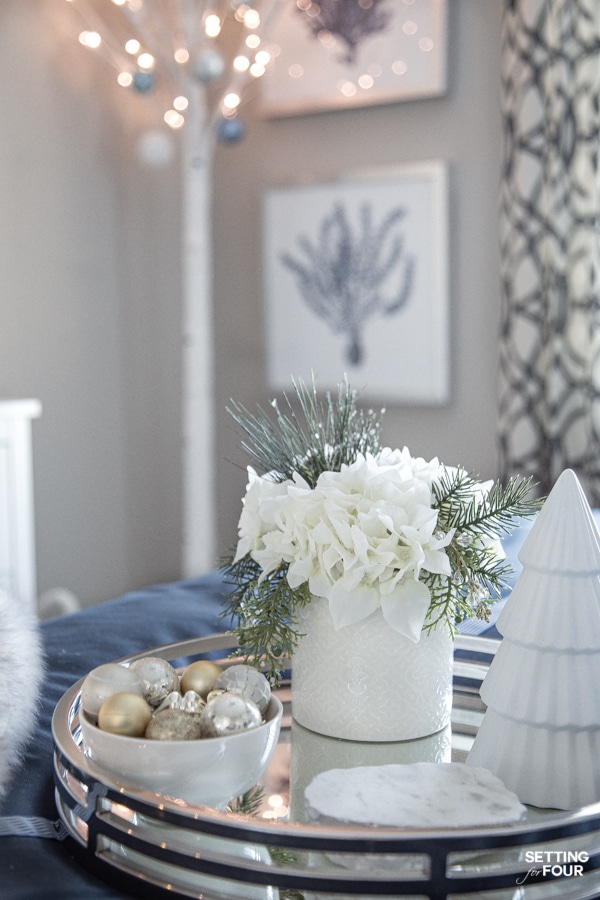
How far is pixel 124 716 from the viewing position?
625 millimetres

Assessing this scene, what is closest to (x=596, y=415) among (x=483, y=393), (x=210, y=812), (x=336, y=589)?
(x=483, y=393)

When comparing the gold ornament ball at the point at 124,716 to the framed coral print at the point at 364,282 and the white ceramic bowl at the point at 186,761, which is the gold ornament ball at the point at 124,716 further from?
the framed coral print at the point at 364,282

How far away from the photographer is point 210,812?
22.1 inches

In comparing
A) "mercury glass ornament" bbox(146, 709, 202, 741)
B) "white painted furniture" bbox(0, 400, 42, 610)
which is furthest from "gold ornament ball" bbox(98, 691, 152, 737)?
"white painted furniture" bbox(0, 400, 42, 610)

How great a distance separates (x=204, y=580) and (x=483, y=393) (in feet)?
4.82

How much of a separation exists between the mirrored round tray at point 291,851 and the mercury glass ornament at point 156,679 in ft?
0.21

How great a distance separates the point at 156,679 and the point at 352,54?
2.51m

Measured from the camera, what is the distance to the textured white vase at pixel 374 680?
2.50 feet

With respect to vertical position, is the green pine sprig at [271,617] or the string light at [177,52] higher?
the string light at [177,52]

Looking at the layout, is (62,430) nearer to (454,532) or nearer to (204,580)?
(204,580)

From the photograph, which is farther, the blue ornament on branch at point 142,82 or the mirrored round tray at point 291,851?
the blue ornament on branch at point 142,82

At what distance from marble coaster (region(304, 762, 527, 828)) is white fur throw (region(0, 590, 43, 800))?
24cm

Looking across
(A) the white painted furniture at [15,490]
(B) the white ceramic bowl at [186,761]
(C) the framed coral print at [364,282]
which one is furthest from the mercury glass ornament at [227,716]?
(C) the framed coral print at [364,282]

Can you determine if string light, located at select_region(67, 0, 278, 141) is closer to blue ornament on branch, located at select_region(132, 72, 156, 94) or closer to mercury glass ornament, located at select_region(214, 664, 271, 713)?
blue ornament on branch, located at select_region(132, 72, 156, 94)
